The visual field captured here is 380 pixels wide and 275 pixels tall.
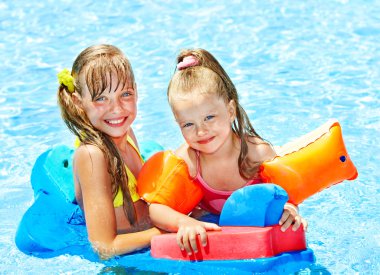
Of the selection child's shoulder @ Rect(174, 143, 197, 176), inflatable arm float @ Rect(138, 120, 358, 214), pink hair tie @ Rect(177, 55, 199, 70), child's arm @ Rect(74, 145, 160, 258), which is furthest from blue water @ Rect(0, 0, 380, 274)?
pink hair tie @ Rect(177, 55, 199, 70)

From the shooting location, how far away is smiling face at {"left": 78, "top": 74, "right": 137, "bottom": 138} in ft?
12.8

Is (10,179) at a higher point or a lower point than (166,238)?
lower

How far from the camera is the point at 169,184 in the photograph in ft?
12.7

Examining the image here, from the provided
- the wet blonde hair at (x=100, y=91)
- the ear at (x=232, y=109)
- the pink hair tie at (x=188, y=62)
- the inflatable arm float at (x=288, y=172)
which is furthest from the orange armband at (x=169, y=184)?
the pink hair tie at (x=188, y=62)

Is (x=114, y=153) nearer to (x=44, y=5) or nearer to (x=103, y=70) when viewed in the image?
Result: (x=103, y=70)

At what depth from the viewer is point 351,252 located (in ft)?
13.7

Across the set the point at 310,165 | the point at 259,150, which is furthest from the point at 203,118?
the point at 310,165

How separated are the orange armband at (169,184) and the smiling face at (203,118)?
0.47 feet

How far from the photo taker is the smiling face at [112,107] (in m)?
3.91

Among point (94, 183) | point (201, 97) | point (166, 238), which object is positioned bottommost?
point (166, 238)

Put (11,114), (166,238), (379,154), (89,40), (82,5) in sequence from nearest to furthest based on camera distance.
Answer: (166,238), (379,154), (11,114), (89,40), (82,5)

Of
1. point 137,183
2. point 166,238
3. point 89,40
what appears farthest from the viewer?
point 89,40

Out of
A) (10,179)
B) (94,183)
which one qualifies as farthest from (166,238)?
(10,179)

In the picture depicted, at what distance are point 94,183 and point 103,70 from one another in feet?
1.87
